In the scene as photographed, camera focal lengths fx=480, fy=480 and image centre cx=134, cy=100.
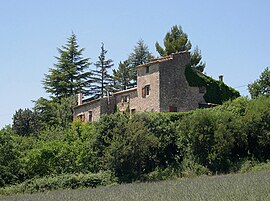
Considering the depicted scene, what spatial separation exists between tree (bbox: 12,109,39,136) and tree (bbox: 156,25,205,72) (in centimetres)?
1794

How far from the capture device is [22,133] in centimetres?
5275

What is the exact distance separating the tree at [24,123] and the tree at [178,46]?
17935mm

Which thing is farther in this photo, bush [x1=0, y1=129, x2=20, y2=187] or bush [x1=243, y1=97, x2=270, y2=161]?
bush [x1=243, y1=97, x2=270, y2=161]

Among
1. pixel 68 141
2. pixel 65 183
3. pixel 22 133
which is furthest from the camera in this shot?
pixel 22 133

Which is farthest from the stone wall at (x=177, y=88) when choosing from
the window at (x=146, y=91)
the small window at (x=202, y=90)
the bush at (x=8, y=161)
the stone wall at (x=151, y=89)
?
the bush at (x=8, y=161)

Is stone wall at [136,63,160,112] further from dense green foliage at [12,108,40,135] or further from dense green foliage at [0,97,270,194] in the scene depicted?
dense green foliage at [12,108,40,135]

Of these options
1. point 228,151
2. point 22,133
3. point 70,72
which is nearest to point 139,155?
point 228,151

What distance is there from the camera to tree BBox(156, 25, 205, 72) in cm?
5888

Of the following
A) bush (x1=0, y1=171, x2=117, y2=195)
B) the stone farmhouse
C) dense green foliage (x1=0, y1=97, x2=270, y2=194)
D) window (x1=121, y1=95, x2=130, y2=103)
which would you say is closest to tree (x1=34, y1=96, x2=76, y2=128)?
window (x1=121, y1=95, x2=130, y2=103)

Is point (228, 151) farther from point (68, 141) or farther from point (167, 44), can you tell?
point (167, 44)

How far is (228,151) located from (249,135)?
2576 millimetres

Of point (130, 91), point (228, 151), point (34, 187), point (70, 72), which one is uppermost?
point (70, 72)

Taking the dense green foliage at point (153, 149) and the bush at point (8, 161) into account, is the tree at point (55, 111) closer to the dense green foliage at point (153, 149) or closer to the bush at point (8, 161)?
the dense green foliage at point (153, 149)

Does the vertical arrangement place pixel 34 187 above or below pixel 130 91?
below
